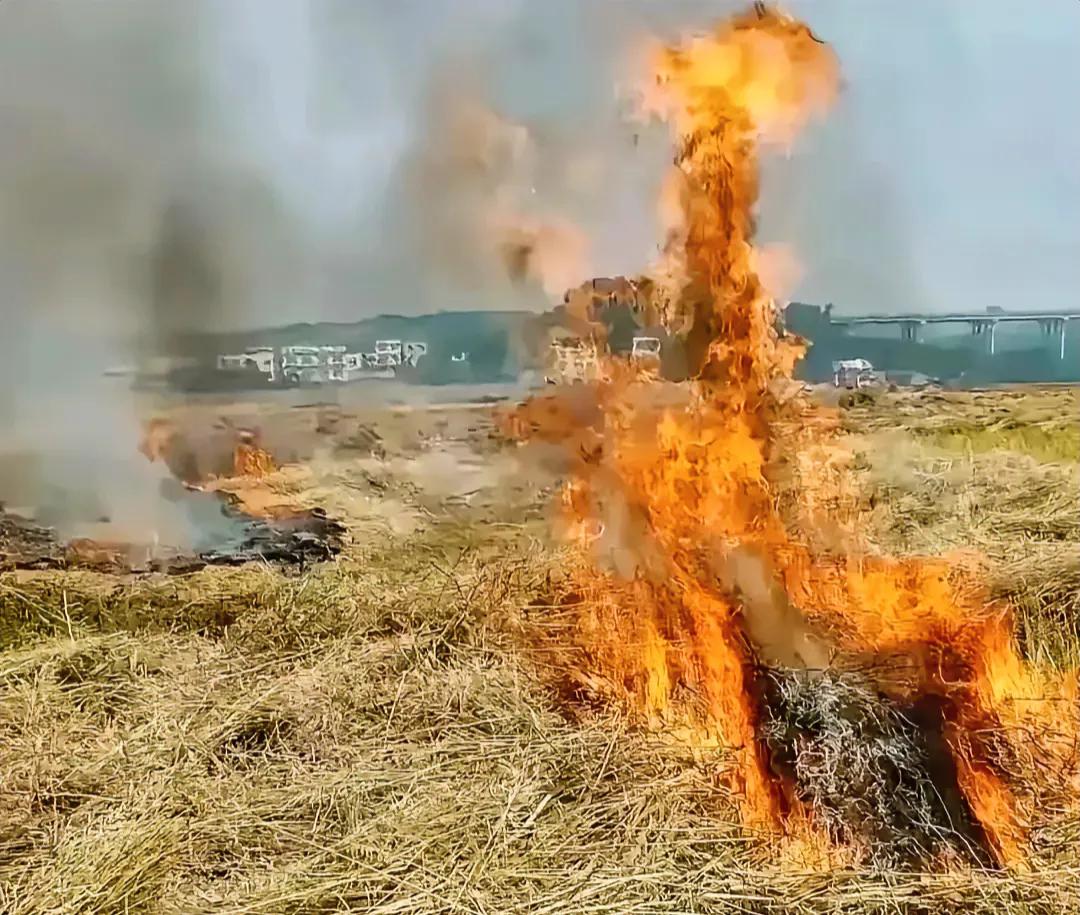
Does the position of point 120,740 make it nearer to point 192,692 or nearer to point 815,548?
point 192,692

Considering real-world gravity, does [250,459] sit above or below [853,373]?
below

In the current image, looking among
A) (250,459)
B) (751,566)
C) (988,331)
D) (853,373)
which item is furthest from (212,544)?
(988,331)

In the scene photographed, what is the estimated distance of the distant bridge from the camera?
1.27 m

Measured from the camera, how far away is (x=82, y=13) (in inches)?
48.9

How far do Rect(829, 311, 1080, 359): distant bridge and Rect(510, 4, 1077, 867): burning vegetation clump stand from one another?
0.50 ft

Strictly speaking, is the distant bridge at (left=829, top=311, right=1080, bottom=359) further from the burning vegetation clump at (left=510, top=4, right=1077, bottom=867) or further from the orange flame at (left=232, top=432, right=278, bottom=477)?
the orange flame at (left=232, top=432, right=278, bottom=477)

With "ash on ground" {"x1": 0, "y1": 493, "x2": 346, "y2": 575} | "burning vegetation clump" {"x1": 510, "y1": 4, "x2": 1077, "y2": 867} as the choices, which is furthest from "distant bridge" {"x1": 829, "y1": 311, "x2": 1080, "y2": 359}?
"ash on ground" {"x1": 0, "y1": 493, "x2": 346, "y2": 575}

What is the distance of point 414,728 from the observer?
123 centimetres

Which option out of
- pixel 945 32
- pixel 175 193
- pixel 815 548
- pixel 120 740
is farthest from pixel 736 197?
pixel 120 740

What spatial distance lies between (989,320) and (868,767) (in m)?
0.62

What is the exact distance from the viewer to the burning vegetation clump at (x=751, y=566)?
1235 mm

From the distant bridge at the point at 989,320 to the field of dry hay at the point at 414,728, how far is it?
8cm

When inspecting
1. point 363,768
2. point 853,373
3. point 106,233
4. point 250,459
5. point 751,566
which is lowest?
point 363,768

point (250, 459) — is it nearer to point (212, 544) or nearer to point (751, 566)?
point (212, 544)
